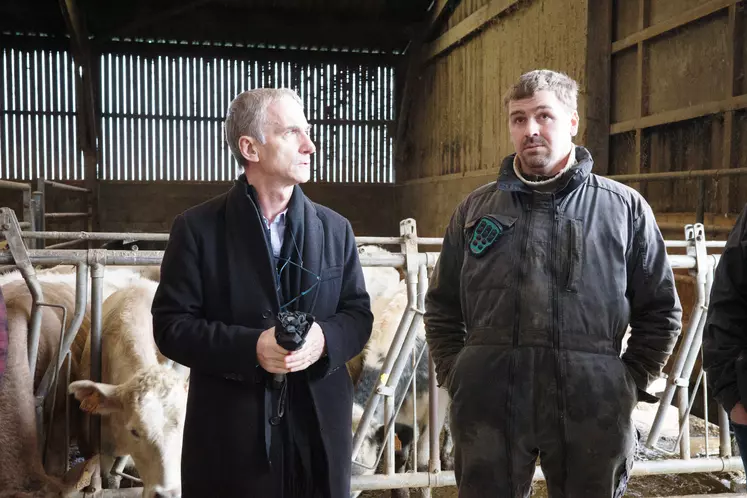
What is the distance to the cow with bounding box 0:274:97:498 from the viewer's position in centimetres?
307

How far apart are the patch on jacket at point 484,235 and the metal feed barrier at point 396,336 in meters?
1.38

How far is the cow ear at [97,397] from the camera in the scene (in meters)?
3.31

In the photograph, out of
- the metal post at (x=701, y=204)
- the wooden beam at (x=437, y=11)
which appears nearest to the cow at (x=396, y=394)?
the metal post at (x=701, y=204)

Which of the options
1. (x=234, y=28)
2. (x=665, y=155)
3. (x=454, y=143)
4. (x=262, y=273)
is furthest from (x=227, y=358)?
(x=234, y=28)

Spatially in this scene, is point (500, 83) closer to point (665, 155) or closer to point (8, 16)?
point (665, 155)

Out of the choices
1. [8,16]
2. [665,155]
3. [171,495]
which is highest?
[8,16]

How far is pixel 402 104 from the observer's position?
1511 cm

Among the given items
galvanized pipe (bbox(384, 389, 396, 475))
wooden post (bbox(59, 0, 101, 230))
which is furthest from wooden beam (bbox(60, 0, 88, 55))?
galvanized pipe (bbox(384, 389, 396, 475))

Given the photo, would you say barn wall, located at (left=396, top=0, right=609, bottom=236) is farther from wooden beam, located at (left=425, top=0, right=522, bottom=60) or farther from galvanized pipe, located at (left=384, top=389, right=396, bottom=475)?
galvanized pipe, located at (left=384, top=389, right=396, bottom=475)

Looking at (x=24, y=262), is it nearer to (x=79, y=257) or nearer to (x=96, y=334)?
(x=79, y=257)

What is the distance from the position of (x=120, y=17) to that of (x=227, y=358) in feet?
44.3

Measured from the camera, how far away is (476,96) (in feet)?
38.9

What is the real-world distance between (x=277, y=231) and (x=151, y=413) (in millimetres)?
1660

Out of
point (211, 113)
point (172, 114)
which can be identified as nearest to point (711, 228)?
point (211, 113)
